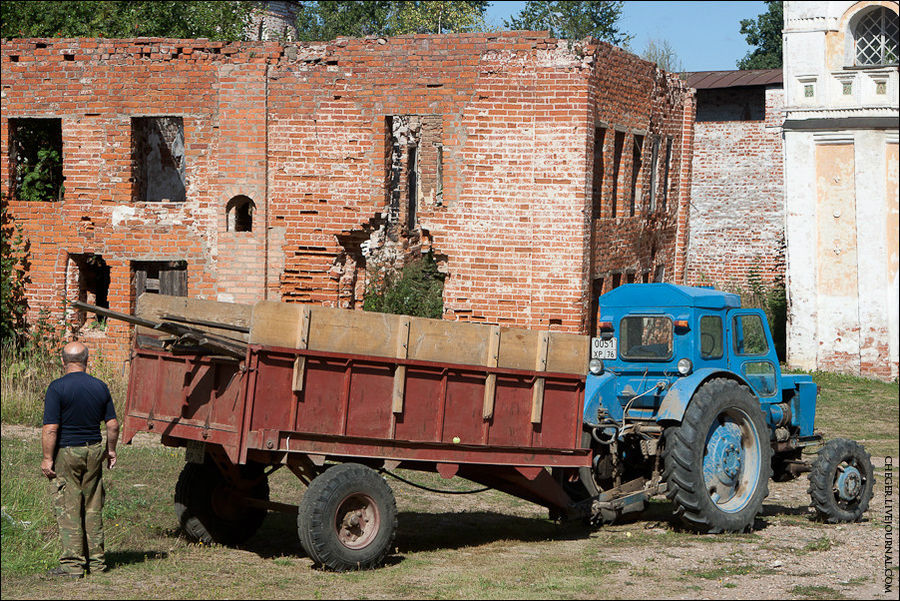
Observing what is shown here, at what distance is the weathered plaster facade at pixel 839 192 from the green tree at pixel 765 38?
28906 mm

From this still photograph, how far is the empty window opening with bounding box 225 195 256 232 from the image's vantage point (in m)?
16.5

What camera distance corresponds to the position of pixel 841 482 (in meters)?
10.0

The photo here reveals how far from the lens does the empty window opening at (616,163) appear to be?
1747 cm

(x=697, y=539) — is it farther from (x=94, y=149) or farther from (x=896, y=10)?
(x=896, y=10)

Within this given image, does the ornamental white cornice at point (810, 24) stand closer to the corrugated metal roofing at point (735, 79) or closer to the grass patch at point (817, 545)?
the corrugated metal roofing at point (735, 79)

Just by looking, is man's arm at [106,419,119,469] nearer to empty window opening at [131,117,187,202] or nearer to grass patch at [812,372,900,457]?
grass patch at [812,372,900,457]

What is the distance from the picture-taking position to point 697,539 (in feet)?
30.3

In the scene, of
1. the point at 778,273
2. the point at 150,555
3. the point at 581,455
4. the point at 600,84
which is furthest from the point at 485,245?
the point at 778,273

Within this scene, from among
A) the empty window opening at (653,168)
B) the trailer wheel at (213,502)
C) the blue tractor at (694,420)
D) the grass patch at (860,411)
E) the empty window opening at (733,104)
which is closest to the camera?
the trailer wheel at (213,502)

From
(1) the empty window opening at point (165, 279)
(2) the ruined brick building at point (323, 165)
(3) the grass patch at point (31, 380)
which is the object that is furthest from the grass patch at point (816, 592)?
(1) the empty window opening at point (165, 279)

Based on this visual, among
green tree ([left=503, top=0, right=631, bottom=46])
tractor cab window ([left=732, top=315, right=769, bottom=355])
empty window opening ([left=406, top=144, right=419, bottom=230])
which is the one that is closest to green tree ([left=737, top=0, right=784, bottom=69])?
green tree ([left=503, top=0, right=631, bottom=46])

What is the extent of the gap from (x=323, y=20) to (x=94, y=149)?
115ft

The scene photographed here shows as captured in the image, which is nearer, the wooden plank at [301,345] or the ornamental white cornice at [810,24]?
the wooden plank at [301,345]

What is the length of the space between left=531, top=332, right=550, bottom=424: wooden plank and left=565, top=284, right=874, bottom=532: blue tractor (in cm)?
86
